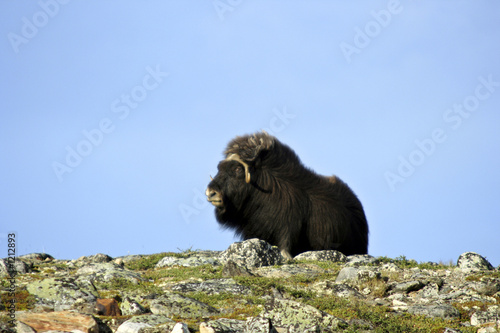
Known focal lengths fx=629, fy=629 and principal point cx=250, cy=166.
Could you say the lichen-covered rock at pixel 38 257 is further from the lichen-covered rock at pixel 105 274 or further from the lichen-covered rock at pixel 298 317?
the lichen-covered rock at pixel 298 317

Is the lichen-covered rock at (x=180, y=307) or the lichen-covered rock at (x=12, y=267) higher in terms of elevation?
the lichen-covered rock at (x=12, y=267)

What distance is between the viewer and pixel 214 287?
867cm

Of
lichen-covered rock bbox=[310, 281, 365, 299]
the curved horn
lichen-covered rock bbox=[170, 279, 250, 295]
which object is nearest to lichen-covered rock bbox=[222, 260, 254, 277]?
lichen-covered rock bbox=[170, 279, 250, 295]

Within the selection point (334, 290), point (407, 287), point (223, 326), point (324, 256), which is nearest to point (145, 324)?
point (223, 326)

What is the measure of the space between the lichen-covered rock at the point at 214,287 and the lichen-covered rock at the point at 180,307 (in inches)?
36.0

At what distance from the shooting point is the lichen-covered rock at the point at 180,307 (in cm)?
730

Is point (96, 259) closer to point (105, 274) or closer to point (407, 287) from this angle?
point (105, 274)

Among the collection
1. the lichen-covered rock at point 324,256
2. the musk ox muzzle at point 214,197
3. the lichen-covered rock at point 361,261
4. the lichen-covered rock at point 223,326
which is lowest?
the lichen-covered rock at point 223,326

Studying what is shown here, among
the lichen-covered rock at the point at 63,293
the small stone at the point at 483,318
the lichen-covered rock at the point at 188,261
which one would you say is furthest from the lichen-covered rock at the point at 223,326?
the lichen-covered rock at the point at 188,261

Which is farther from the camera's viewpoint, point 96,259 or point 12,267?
point 96,259

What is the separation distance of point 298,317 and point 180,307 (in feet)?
5.21

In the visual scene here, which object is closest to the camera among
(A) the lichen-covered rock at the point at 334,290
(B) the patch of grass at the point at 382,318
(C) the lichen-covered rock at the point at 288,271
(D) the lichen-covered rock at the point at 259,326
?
(D) the lichen-covered rock at the point at 259,326

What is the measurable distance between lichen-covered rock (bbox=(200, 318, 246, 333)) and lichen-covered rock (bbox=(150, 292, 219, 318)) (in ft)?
2.66

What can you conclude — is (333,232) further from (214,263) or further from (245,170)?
(214,263)
